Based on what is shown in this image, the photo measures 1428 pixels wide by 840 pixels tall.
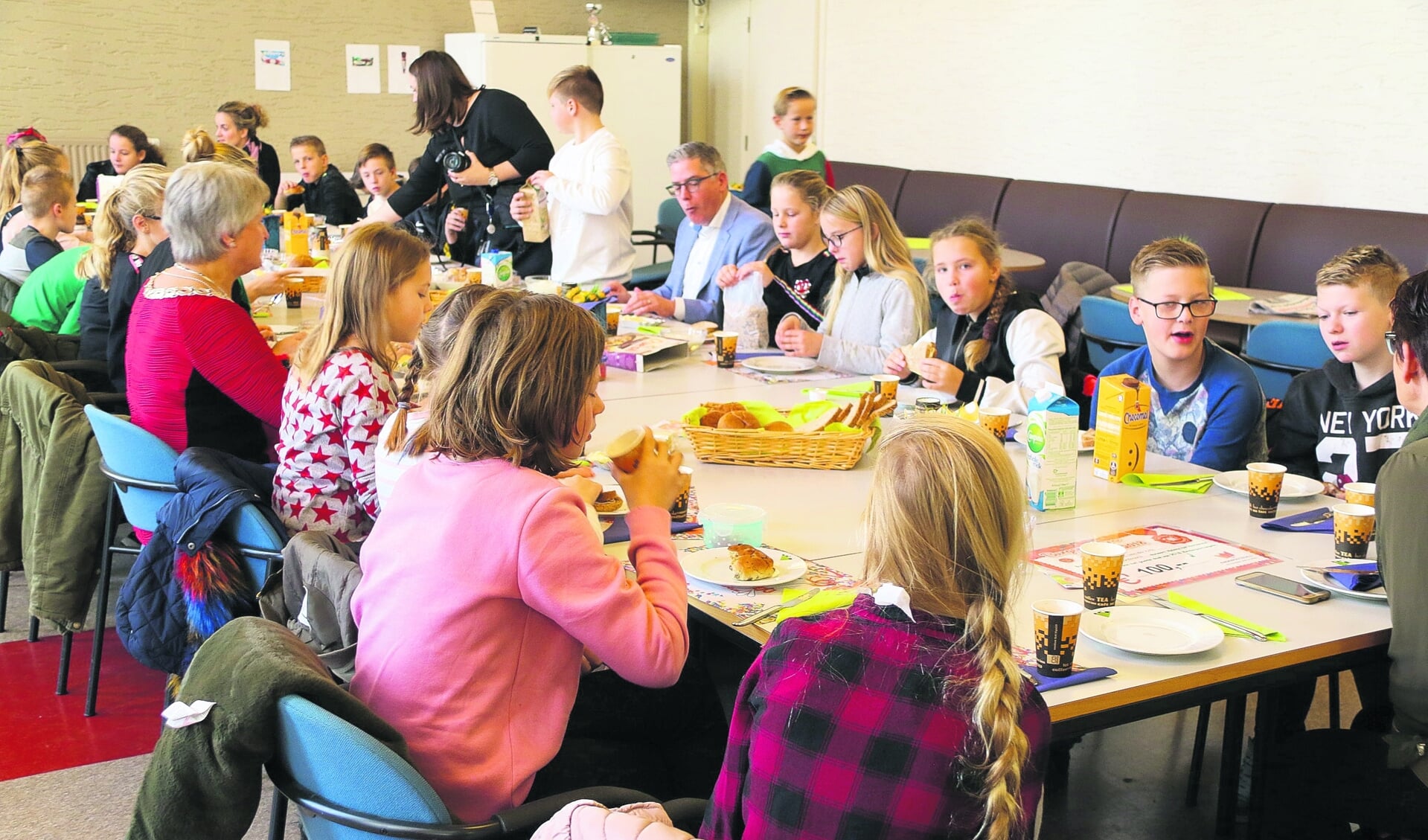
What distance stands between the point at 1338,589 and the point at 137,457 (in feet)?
7.53

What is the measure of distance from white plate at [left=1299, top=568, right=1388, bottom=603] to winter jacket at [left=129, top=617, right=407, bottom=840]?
142 centimetres

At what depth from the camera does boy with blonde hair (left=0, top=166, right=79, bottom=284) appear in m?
4.78

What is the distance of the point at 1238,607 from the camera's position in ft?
6.14

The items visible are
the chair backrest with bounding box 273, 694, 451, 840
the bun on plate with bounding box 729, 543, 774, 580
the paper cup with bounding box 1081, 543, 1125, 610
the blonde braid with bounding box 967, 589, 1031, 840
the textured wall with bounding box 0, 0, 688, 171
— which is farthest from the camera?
the textured wall with bounding box 0, 0, 688, 171

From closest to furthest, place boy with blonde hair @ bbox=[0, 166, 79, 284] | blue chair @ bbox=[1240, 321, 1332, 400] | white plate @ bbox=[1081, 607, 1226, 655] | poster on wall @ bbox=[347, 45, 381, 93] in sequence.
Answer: white plate @ bbox=[1081, 607, 1226, 655] → blue chair @ bbox=[1240, 321, 1332, 400] → boy with blonde hair @ bbox=[0, 166, 79, 284] → poster on wall @ bbox=[347, 45, 381, 93]

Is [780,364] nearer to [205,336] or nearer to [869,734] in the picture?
[205,336]

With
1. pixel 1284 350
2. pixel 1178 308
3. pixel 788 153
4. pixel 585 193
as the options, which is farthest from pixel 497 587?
pixel 788 153

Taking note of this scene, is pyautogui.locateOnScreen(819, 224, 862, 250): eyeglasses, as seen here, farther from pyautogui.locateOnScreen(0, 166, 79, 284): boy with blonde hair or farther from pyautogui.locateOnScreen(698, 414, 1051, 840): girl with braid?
pyautogui.locateOnScreen(0, 166, 79, 284): boy with blonde hair

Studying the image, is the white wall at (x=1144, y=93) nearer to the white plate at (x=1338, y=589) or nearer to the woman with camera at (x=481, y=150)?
the woman with camera at (x=481, y=150)

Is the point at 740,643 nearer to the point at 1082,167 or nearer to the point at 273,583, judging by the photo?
the point at 273,583

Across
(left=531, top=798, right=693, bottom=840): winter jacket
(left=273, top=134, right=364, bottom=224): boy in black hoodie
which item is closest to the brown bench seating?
(left=273, top=134, right=364, bottom=224): boy in black hoodie

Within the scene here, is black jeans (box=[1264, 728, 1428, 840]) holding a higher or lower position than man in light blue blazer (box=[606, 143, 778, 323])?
lower

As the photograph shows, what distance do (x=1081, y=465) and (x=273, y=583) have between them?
64.6 inches

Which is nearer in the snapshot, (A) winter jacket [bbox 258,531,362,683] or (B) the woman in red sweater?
(A) winter jacket [bbox 258,531,362,683]
